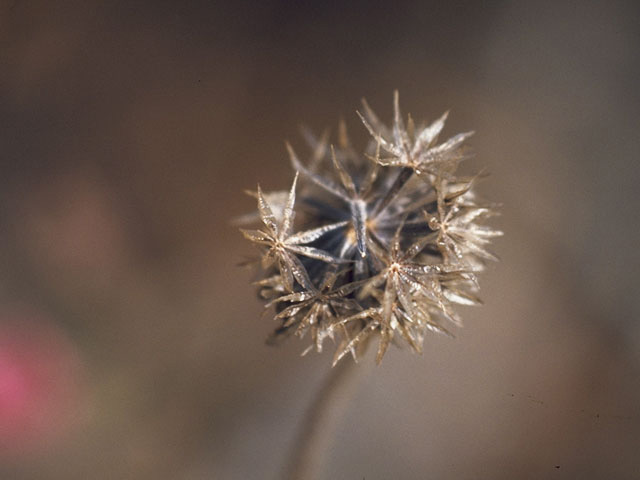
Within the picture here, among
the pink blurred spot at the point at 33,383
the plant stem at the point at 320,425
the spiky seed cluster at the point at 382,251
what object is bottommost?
the plant stem at the point at 320,425

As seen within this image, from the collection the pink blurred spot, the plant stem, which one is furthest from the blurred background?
the plant stem

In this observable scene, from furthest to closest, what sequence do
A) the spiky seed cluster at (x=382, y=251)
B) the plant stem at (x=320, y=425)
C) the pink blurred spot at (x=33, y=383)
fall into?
the pink blurred spot at (x=33, y=383) < the plant stem at (x=320, y=425) < the spiky seed cluster at (x=382, y=251)

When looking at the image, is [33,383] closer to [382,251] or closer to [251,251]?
[251,251]

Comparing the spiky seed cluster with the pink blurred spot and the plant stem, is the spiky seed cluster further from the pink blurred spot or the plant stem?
the pink blurred spot

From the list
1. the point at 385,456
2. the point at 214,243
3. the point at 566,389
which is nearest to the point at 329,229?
the point at 214,243

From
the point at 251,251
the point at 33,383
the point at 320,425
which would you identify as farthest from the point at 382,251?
the point at 33,383

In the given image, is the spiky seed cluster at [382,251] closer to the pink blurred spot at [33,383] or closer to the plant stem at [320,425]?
the plant stem at [320,425]

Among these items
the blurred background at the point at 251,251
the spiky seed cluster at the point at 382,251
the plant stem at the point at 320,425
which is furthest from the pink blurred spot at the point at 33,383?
the spiky seed cluster at the point at 382,251
